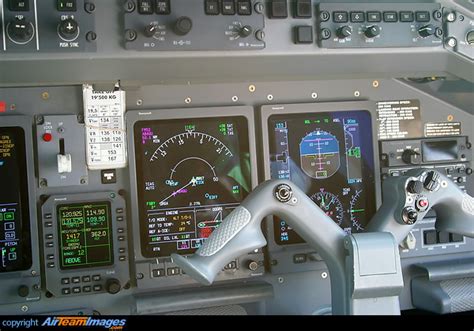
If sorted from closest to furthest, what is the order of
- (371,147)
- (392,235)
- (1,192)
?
1. (392,235)
2. (1,192)
3. (371,147)

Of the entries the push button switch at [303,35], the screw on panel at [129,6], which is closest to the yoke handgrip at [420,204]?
the push button switch at [303,35]

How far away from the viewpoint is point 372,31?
284cm

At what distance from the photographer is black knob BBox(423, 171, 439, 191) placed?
2.77m

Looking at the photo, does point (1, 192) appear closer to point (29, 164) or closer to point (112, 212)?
point (29, 164)

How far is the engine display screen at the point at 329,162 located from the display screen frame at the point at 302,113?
0.02 metres

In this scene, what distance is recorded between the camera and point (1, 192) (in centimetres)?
298

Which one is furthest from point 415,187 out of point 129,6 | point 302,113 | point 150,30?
point 129,6

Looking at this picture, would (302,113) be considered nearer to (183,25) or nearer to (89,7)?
(183,25)

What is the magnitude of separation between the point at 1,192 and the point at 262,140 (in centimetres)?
125

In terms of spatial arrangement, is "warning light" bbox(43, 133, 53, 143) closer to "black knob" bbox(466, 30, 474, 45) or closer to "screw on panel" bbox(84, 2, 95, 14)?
"screw on panel" bbox(84, 2, 95, 14)

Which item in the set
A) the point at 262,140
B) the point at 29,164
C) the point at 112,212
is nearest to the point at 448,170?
the point at 262,140

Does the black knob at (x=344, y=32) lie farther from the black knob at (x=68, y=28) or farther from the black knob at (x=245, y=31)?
the black knob at (x=68, y=28)

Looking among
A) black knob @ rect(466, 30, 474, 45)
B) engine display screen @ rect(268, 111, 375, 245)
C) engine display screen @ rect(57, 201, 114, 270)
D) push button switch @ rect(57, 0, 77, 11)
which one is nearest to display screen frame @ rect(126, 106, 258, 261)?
engine display screen @ rect(57, 201, 114, 270)

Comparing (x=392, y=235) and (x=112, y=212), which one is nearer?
(x=392, y=235)
